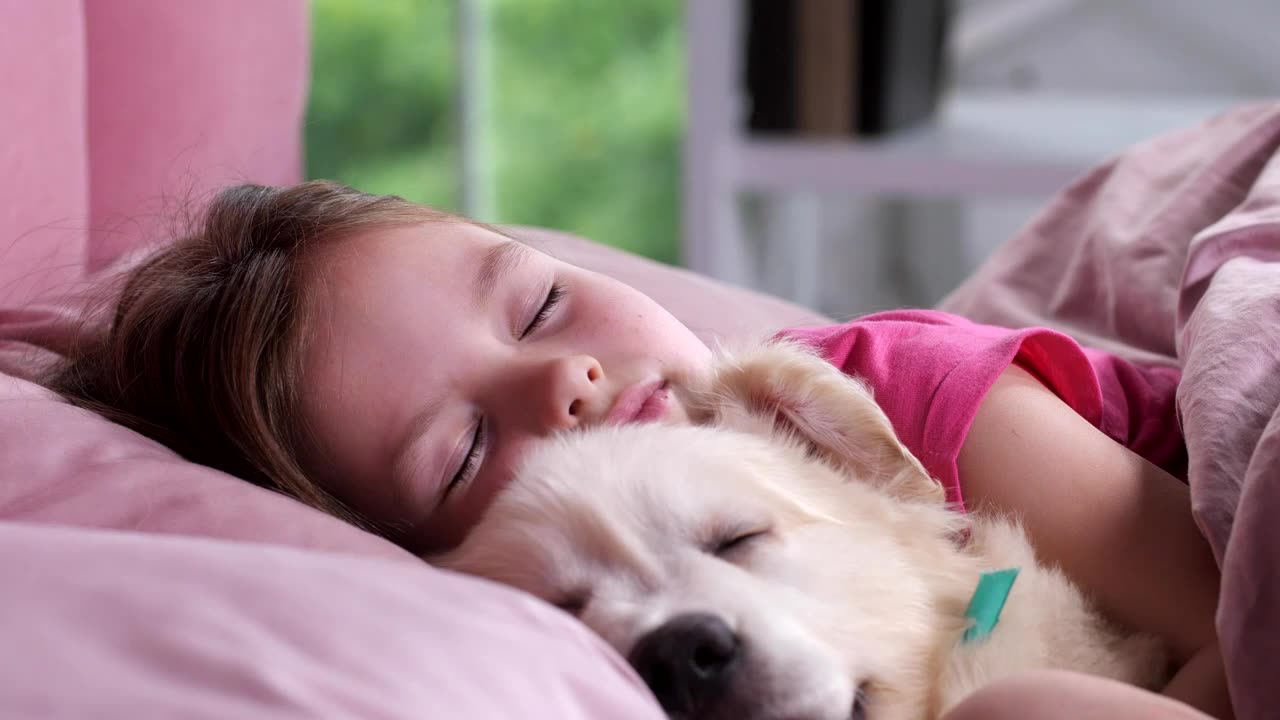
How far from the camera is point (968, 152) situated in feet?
10.0

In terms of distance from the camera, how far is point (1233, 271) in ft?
3.94

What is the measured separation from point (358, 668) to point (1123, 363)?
96 centimetres

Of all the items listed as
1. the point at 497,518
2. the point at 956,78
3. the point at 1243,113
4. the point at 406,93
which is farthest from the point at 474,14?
the point at 497,518

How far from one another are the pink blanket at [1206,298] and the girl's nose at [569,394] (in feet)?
1.57

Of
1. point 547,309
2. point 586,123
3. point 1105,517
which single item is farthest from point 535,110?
point 1105,517

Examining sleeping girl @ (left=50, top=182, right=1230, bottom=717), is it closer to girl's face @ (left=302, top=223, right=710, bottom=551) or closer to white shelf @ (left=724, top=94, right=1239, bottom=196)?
girl's face @ (left=302, top=223, right=710, bottom=551)

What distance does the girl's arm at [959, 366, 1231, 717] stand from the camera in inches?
39.8

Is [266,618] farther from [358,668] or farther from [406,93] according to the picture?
[406,93]

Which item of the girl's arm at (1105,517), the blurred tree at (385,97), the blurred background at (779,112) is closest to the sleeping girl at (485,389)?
the girl's arm at (1105,517)

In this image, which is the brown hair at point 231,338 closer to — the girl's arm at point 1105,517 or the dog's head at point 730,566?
the dog's head at point 730,566

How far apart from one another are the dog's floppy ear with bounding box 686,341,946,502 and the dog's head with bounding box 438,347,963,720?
1cm

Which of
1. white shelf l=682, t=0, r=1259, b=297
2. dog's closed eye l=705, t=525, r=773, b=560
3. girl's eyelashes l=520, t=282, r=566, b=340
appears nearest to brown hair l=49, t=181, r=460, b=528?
girl's eyelashes l=520, t=282, r=566, b=340

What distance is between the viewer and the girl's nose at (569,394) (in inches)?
41.9

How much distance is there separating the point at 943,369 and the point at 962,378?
0.03 meters
